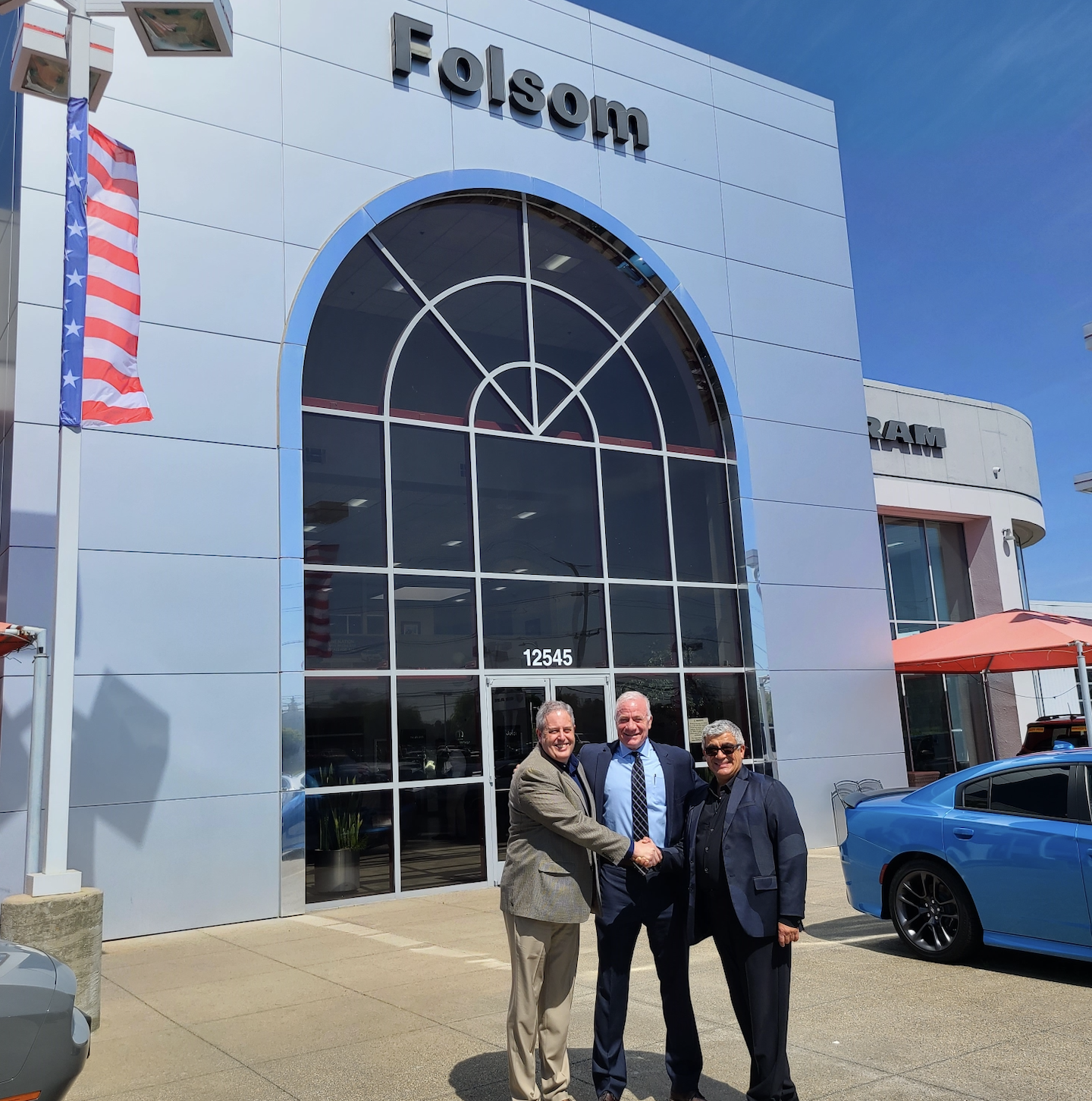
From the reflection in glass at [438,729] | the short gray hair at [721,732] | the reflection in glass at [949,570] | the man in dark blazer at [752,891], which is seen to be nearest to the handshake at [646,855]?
the man in dark blazer at [752,891]

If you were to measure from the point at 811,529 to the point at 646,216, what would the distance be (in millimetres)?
5191

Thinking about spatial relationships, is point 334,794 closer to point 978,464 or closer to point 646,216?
point 646,216

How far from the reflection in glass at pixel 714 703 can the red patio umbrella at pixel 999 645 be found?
3100 millimetres

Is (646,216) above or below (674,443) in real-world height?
above

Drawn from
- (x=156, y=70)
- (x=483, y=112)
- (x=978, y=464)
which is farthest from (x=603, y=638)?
(x=978, y=464)

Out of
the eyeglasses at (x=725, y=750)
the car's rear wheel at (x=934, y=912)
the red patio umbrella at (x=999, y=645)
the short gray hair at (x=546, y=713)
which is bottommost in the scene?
the car's rear wheel at (x=934, y=912)

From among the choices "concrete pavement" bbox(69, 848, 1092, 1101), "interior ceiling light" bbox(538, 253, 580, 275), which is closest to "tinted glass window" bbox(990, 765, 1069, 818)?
"concrete pavement" bbox(69, 848, 1092, 1101)

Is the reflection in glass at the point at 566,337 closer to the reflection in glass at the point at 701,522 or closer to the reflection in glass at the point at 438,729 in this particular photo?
the reflection in glass at the point at 701,522

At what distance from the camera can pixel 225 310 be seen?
1187 centimetres

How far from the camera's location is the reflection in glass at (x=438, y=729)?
12109 millimetres

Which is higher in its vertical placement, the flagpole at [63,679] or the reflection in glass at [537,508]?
the reflection in glass at [537,508]

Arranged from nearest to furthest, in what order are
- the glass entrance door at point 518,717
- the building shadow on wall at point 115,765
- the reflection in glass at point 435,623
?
the building shadow on wall at point 115,765 → the reflection in glass at point 435,623 → the glass entrance door at point 518,717

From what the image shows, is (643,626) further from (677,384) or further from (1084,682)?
(1084,682)

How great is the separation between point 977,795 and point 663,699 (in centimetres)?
683
